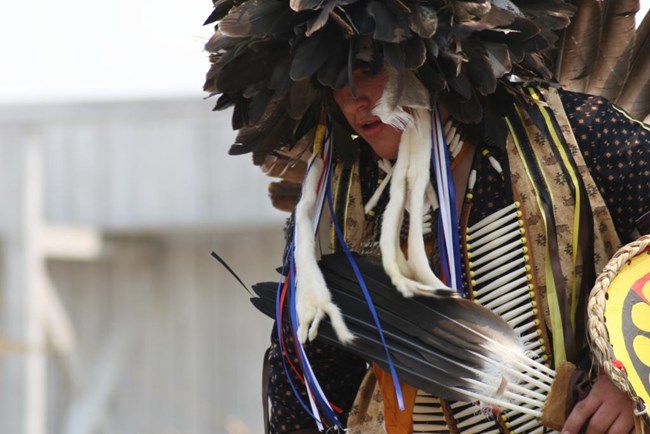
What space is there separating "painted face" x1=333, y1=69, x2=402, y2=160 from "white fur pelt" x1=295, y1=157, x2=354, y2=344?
0.79 ft

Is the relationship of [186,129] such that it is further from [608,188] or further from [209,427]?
[608,188]

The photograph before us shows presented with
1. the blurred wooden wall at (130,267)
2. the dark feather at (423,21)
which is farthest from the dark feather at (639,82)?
the blurred wooden wall at (130,267)

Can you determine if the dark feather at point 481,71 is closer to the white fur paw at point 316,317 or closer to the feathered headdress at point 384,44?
the feathered headdress at point 384,44

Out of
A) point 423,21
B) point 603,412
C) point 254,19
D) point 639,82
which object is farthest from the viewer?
point 639,82

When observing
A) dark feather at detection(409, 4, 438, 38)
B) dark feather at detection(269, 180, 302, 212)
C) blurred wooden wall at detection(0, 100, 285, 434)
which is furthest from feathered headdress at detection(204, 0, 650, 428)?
blurred wooden wall at detection(0, 100, 285, 434)

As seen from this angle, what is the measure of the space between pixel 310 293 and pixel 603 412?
0.69 meters

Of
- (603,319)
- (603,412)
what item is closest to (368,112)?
(603,319)

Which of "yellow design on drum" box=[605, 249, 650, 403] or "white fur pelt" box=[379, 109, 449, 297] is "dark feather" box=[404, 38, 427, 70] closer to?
"white fur pelt" box=[379, 109, 449, 297]

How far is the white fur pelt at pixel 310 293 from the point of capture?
8.98ft

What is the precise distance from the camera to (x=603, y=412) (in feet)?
8.04

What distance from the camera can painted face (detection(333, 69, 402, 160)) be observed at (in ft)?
9.05

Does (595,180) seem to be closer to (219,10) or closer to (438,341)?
(438,341)

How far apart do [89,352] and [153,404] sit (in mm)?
656

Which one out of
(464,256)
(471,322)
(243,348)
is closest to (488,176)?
(464,256)
